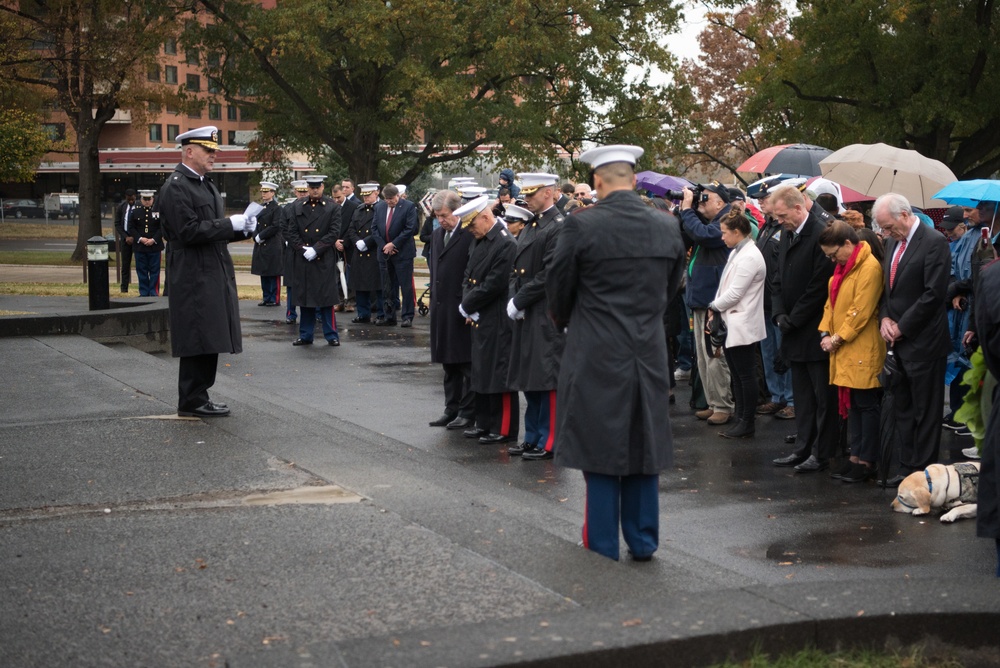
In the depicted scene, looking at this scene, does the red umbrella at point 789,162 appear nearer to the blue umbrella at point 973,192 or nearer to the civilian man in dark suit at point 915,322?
the blue umbrella at point 973,192

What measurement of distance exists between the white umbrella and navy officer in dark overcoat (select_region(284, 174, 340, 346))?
619 cm

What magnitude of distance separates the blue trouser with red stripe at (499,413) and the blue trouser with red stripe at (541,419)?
1.43 ft

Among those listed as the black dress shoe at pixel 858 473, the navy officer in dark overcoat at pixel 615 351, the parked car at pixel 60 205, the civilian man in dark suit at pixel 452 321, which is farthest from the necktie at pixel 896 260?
the parked car at pixel 60 205

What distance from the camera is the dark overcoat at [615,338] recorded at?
569 cm

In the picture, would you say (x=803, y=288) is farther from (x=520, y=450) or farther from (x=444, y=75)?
(x=444, y=75)

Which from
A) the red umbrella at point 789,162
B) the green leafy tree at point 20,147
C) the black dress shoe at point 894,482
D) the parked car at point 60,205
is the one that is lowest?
the black dress shoe at point 894,482

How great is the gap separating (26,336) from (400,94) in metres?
17.8

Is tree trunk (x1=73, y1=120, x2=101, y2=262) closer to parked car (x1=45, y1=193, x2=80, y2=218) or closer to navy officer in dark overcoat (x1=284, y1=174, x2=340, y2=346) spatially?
navy officer in dark overcoat (x1=284, y1=174, x2=340, y2=346)

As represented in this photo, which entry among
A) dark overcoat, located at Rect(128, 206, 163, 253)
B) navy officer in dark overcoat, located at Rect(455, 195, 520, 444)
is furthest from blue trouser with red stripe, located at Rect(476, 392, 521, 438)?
dark overcoat, located at Rect(128, 206, 163, 253)

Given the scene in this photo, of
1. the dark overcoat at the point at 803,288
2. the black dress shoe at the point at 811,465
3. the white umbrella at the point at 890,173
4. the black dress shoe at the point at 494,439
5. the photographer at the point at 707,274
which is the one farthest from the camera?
the white umbrella at the point at 890,173

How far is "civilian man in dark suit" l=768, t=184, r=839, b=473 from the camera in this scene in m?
8.86

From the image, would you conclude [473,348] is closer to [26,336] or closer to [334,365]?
[334,365]

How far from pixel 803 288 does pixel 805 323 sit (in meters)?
0.36

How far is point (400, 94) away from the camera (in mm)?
30328
